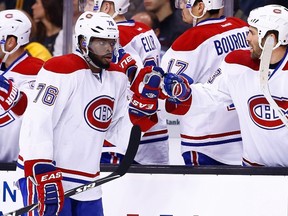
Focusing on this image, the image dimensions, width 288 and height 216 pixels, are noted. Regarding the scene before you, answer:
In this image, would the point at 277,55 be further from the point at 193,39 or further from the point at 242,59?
the point at 193,39

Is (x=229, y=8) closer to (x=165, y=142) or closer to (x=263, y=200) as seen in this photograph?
(x=165, y=142)

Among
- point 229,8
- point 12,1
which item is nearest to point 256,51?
point 229,8

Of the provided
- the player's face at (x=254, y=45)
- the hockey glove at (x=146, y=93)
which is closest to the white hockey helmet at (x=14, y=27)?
the hockey glove at (x=146, y=93)

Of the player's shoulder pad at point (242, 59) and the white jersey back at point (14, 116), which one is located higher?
the player's shoulder pad at point (242, 59)

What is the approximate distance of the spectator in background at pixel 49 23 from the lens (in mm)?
8297

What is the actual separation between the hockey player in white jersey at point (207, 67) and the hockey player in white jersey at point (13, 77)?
0.66 m

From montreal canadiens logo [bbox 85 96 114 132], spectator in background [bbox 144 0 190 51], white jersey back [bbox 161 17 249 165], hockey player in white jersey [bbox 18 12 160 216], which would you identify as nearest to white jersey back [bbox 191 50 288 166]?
white jersey back [bbox 161 17 249 165]

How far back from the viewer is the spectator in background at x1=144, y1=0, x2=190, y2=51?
819 centimetres

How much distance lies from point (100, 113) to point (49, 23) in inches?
110

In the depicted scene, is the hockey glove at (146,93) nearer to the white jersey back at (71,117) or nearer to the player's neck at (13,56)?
the white jersey back at (71,117)

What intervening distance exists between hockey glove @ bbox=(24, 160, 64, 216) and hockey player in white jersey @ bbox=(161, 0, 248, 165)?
104 cm

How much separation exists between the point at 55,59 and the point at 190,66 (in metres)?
1.03

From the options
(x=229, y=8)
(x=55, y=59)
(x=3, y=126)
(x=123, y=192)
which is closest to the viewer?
(x=55, y=59)

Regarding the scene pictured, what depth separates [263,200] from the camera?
580cm
